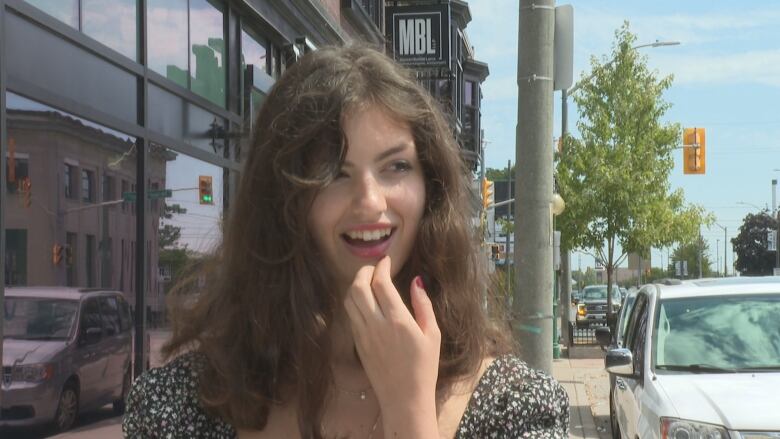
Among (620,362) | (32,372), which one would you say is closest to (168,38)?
(32,372)

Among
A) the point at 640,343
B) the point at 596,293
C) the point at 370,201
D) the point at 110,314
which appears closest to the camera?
the point at 370,201

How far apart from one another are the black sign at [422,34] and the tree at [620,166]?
880 cm

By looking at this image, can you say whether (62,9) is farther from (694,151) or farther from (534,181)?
(694,151)

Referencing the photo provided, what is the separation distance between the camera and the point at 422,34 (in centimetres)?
1448

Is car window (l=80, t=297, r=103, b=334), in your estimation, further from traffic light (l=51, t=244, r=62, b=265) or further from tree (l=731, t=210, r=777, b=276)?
tree (l=731, t=210, r=777, b=276)

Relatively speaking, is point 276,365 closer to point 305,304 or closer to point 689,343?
point 305,304

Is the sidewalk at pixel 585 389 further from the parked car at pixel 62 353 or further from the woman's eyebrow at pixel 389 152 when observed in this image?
the woman's eyebrow at pixel 389 152

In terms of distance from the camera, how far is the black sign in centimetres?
1409

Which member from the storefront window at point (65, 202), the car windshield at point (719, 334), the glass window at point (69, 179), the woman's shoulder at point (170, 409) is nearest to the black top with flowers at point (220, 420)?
the woman's shoulder at point (170, 409)

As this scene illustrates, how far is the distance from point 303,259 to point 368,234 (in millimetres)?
144

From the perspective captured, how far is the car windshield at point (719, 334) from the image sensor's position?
6629 millimetres

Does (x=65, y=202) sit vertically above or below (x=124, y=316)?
above

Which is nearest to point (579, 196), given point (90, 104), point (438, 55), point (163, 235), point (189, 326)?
point (438, 55)

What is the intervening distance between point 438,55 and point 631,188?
31.5ft
